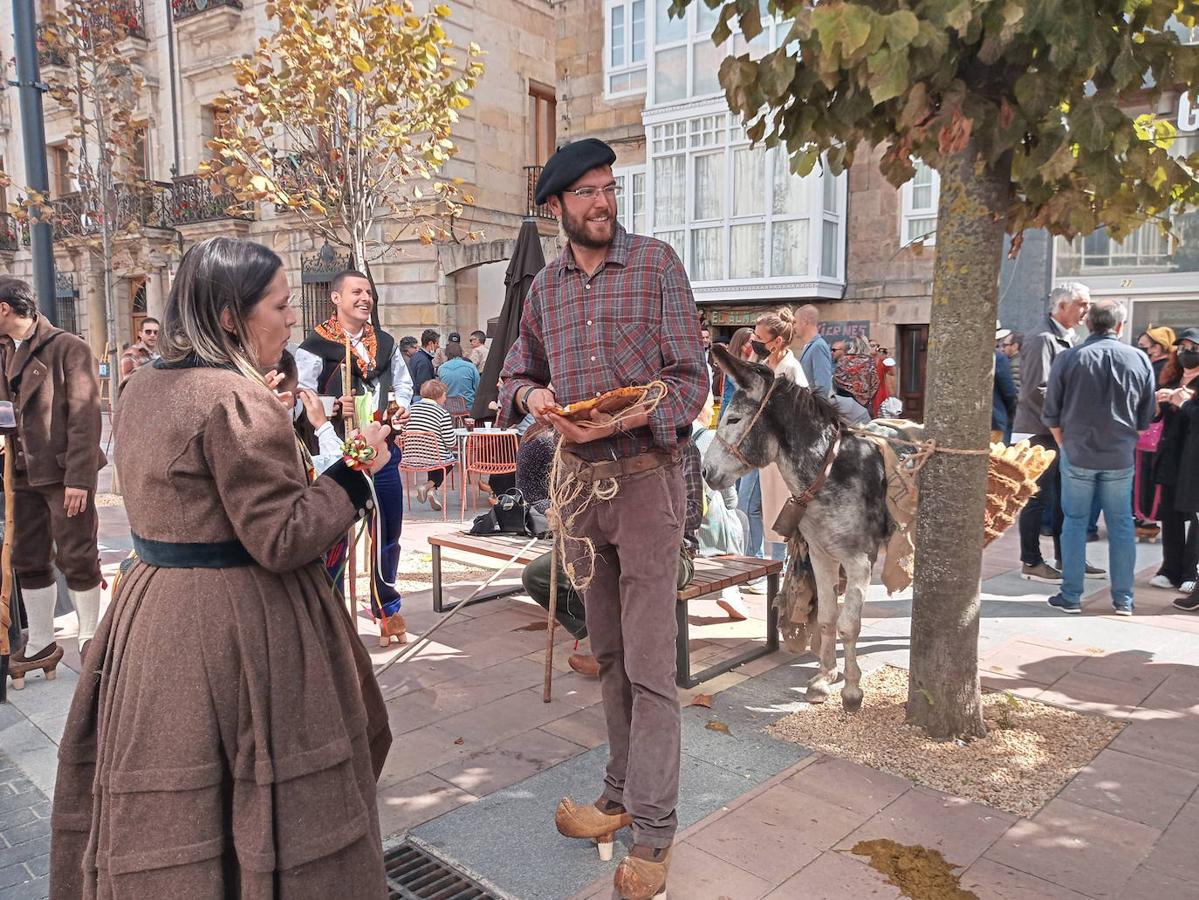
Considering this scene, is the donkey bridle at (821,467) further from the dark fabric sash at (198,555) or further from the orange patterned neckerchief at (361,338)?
the dark fabric sash at (198,555)

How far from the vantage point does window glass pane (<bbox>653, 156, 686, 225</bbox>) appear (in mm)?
17328

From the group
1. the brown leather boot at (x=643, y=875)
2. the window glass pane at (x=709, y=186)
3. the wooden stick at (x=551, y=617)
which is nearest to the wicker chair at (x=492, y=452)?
the wooden stick at (x=551, y=617)

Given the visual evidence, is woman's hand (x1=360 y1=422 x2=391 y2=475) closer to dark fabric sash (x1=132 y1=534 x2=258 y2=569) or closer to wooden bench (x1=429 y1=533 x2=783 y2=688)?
dark fabric sash (x1=132 y1=534 x2=258 y2=569)

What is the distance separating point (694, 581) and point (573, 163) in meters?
2.51

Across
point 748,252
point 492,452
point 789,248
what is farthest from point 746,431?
point 748,252

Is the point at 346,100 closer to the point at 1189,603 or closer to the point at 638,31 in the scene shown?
the point at 1189,603

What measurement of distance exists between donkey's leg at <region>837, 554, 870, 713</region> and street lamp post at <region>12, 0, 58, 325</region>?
5.29 m

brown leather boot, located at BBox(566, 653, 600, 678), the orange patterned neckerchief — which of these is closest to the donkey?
brown leather boot, located at BBox(566, 653, 600, 678)

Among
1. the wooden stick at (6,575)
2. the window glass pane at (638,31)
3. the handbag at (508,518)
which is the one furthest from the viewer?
the window glass pane at (638,31)

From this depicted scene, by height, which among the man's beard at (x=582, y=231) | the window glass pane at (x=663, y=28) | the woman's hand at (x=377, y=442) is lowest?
the woman's hand at (x=377, y=442)

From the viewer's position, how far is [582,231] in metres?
2.87

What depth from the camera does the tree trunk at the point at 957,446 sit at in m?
3.71

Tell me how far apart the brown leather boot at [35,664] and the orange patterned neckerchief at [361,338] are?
2297mm

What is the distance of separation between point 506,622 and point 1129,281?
1185 centimetres
